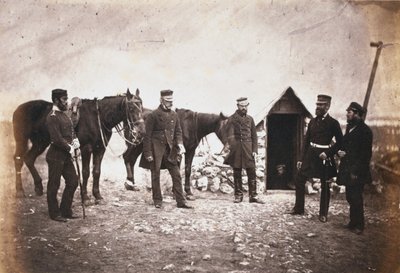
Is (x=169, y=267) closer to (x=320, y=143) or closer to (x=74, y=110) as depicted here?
(x=74, y=110)

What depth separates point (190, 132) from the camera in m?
4.59

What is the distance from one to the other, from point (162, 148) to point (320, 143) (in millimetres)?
1605

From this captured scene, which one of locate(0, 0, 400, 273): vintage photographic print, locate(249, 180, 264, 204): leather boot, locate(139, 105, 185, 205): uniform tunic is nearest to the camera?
locate(0, 0, 400, 273): vintage photographic print

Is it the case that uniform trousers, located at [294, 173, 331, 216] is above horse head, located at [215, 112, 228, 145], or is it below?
below

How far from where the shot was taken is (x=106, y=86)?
13.2ft

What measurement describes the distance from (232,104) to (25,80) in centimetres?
203

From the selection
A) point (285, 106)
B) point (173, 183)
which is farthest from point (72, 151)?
point (285, 106)

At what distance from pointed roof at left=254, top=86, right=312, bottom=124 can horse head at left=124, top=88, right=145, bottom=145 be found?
118 centimetres

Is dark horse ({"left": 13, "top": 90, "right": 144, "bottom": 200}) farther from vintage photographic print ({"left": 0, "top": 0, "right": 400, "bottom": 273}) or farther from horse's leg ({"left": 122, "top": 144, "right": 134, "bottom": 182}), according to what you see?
horse's leg ({"left": 122, "top": 144, "right": 134, "bottom": 182})

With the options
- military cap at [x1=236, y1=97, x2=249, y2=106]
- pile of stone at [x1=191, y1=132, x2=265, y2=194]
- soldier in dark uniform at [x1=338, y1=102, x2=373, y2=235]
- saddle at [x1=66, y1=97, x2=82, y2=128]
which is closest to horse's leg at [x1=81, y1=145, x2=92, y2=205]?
saddle at [x1=66, y1=97, x2=82, y2=128]

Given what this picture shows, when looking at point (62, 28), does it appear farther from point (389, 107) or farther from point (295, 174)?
point (389, 107)

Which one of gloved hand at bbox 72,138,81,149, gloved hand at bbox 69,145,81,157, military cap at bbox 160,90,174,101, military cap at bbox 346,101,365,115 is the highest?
military cap at bbox 160,90,174,101

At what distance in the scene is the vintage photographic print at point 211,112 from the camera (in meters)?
3.92

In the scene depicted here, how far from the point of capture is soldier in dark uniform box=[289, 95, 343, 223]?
405 cm
